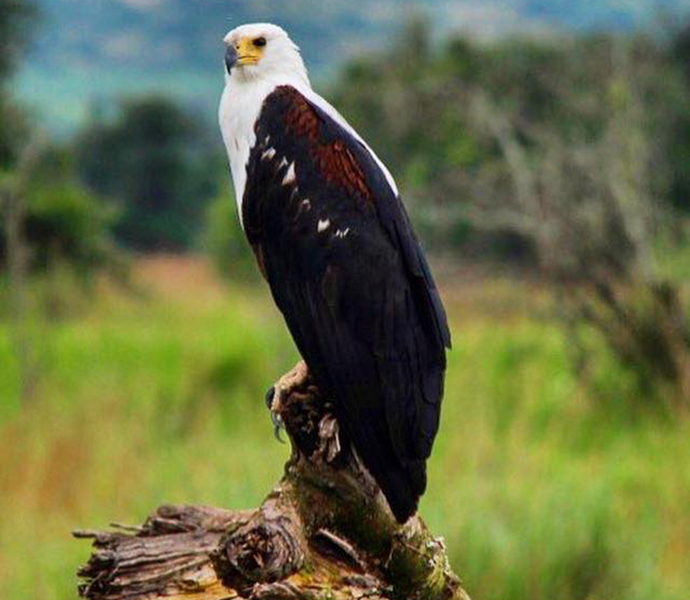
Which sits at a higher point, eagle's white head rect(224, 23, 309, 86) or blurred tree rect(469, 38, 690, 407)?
blurred tree rect(469, 38, 690, 407)

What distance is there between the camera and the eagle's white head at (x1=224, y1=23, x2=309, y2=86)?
4848 millimetres

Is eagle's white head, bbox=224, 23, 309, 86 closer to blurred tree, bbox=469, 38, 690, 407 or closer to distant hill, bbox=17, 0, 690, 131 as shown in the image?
blurred tree, bbox=469, 38, 690, 407

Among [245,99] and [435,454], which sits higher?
[435,454]

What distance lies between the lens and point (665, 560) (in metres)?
8.56

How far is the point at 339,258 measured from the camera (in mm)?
4469

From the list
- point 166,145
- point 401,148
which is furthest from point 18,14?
point 166,145

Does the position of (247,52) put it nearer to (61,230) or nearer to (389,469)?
(389,469)

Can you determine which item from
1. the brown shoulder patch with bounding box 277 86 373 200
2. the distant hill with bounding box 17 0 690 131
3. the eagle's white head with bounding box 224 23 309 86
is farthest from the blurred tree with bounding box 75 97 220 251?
the distant hill with bounding box 17 0 690 131

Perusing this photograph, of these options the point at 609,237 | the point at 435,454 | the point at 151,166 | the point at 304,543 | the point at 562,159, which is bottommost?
the point at 304,543

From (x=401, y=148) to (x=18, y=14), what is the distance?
819 centimetres

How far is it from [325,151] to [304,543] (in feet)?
3.70

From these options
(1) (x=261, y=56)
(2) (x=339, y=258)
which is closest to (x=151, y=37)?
(1) (x=261, y=56)

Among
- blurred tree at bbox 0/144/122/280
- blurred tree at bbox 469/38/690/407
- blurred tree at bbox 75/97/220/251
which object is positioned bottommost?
blurred tree at bbox 469/38/690/407

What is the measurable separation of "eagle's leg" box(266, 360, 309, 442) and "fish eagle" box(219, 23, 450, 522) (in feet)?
0.06
